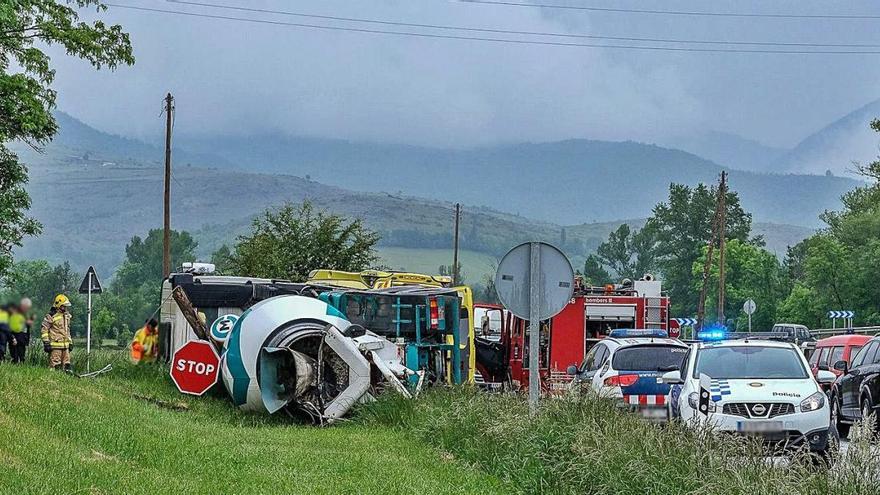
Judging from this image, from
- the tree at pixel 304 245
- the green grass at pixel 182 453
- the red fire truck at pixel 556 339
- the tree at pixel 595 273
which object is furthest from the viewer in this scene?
the tree at pixel 595 273

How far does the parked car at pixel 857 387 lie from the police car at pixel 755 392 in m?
4.10

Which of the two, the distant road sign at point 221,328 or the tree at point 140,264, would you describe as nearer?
the tree at point 140,264

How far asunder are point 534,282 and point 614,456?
13.2 ft

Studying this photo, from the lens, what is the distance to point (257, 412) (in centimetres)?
1900

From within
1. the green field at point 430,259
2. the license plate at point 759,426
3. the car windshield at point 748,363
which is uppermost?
the green field at point 430,259

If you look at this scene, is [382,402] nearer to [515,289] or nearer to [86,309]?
[515,289]

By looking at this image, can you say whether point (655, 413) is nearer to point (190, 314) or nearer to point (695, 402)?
point (695, 402)

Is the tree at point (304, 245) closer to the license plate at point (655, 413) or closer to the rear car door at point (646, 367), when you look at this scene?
the rear car door at point (646, 367)

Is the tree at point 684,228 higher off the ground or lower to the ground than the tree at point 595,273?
higher

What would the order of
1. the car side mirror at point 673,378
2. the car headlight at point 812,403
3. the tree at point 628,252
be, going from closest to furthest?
the car headlight at point 812,403 → the car side mirror at point 673,378 → the tree at point 628,252

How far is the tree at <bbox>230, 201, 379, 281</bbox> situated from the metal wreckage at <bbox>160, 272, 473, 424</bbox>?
23.3 metres

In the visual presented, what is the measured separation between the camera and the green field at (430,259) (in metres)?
132

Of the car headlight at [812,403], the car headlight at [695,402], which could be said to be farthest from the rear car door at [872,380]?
the car headlight at [695,402]

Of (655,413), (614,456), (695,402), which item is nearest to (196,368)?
(655,413)
